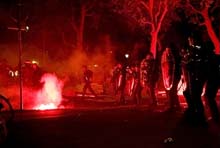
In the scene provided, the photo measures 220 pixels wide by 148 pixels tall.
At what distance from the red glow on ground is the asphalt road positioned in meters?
8.94

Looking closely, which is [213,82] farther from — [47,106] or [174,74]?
[47,106]

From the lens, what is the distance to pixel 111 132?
11.2 m

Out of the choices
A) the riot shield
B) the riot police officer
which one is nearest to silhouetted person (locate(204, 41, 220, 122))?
the riot police officer

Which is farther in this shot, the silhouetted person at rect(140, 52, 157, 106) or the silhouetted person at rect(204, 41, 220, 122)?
the silhouetted person at rect(140, 52, 157, 106)

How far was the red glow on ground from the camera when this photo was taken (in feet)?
78.5

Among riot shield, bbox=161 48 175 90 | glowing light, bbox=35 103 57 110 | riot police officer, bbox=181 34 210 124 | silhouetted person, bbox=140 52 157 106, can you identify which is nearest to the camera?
riot police officer, bbox=181 34 210 124

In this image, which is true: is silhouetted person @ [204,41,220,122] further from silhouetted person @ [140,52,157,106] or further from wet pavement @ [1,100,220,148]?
silhouetted person @ [140,52,157,106]

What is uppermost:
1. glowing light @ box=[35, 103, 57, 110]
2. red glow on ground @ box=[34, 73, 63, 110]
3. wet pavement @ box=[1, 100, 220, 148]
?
red glow on ground @ box=[34, 73, 63, 110]

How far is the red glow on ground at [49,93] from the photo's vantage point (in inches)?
942

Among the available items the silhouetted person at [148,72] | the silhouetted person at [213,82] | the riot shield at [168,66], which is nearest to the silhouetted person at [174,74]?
the riot shield at [168,66]

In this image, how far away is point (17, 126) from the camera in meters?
12.9

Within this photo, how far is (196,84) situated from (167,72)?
336cm

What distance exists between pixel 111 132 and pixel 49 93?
14.9 meters

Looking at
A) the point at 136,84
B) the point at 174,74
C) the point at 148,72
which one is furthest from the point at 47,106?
the point at 174,74
